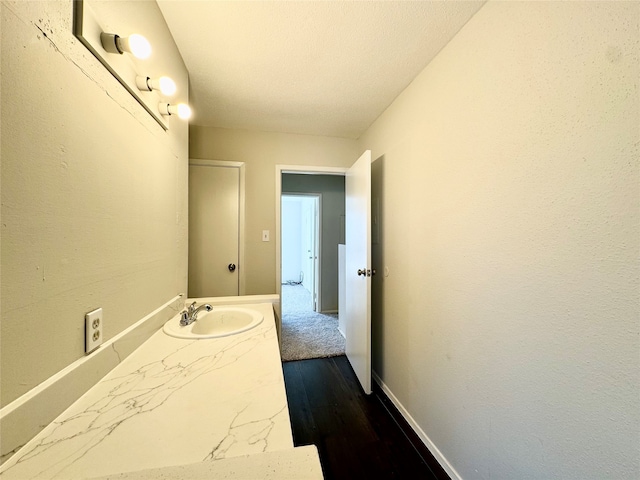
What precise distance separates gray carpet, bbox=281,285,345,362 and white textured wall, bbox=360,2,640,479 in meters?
1.21

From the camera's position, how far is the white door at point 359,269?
1803 millimetres

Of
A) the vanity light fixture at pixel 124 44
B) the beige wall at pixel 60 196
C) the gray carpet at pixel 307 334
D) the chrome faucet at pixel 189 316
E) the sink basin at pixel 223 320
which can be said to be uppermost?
the vanity light fixture at pixel 124 44

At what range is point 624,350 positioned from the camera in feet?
2.05

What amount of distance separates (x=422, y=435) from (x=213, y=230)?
6.99 ft

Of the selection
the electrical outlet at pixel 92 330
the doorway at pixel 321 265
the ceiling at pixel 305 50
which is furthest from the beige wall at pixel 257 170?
the electrical outlet at pixel 92 330

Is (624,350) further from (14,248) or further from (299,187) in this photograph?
(299,187)

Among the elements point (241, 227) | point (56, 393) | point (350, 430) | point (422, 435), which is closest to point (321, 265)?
point (241, 227)

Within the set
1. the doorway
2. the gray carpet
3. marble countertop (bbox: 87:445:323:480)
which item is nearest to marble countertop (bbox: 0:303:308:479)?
marble countertop (bbox: 87:445:323:480)

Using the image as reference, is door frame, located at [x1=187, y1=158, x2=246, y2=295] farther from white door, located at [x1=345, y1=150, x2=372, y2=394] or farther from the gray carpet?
white door, located at [x1=345, y1=150, x2=372, y2=394]

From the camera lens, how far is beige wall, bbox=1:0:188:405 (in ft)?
1.62

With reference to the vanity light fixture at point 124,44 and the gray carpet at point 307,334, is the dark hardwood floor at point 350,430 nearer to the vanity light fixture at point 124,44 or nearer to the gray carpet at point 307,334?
the gray carpet at point 307,334

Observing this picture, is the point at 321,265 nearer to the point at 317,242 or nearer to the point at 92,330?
the point at 317,242

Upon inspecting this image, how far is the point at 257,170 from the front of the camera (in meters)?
2.28

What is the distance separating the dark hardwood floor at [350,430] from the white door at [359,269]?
15 centimetres
